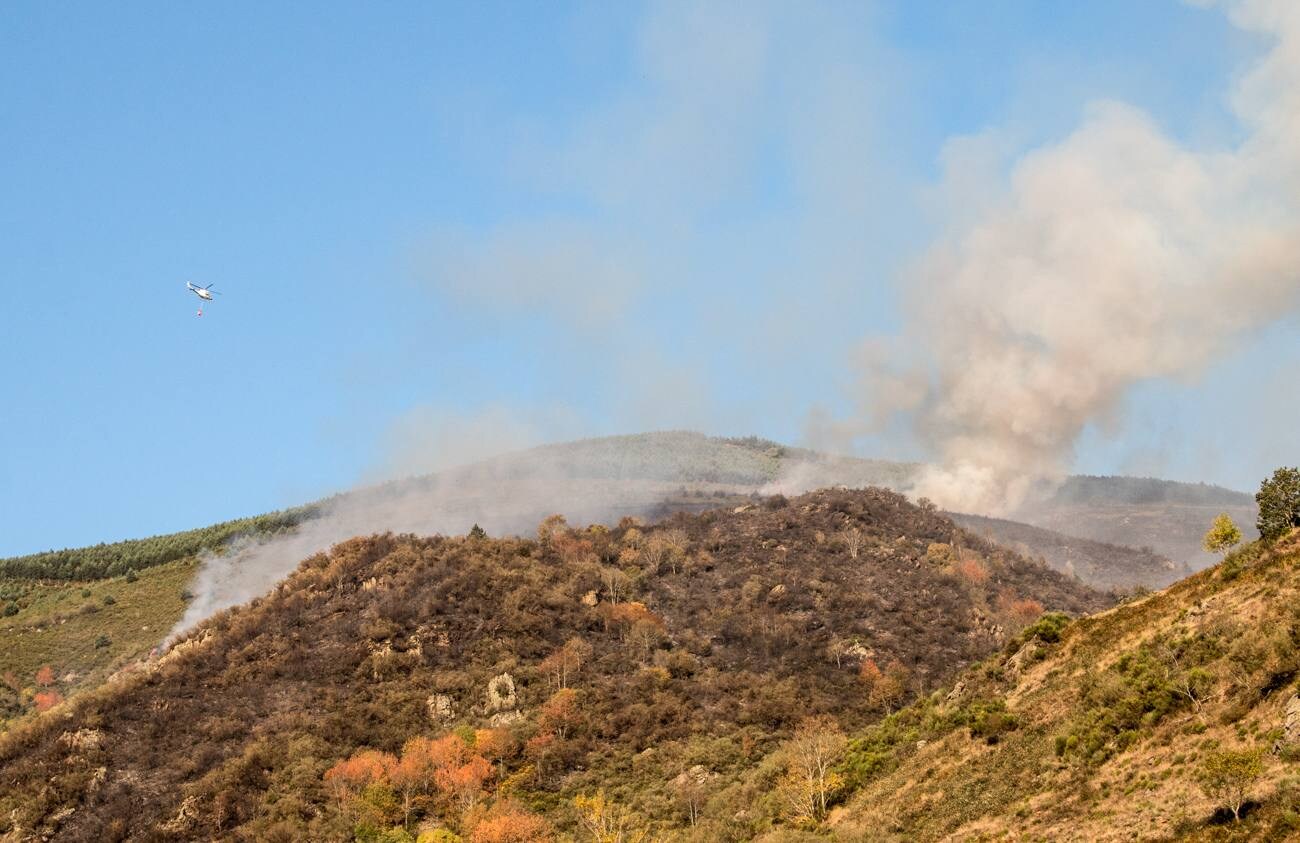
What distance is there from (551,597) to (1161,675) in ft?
276

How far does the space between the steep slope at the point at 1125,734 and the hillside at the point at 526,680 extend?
14.9 metres

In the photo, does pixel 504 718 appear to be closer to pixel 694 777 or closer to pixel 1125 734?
pixel 694 777

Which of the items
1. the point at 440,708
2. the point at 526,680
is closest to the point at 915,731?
the point at 526,680

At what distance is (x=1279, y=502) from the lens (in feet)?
236

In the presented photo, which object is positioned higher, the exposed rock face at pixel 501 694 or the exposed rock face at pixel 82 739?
the exposed rock face at pixel 82 739

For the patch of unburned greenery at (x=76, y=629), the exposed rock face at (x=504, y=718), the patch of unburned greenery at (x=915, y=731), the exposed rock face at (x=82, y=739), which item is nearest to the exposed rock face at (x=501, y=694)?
the exposed rock face at (x=504, y=718)

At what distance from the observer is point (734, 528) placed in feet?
541

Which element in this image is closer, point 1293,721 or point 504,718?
point 1293,721

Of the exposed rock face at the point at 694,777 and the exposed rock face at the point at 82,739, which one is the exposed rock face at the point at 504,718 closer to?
the exposed rock face at the point at 694,777

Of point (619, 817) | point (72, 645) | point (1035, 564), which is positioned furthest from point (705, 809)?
point (72, 645)

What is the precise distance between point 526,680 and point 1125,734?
2820 inches

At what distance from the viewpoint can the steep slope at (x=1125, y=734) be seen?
149ft

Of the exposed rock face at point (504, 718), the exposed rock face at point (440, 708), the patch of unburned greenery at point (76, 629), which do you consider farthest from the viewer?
the patch of unburned greenery at point (76, 629)

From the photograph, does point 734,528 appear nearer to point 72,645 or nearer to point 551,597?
point 551,597
